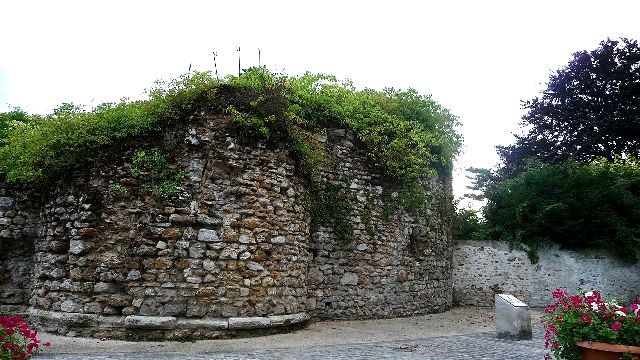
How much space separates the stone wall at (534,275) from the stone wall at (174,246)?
7732 millimetres

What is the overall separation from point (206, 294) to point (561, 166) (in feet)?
42.3

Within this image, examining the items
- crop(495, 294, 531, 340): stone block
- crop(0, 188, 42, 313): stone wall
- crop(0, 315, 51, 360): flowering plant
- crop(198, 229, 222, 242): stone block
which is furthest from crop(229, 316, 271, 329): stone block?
crop(495, 294, 531, 340): stone block

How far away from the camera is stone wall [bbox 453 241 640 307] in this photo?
51.4 ft

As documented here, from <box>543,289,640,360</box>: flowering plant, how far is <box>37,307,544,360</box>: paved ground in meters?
1.86

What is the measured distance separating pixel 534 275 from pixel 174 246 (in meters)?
11.8

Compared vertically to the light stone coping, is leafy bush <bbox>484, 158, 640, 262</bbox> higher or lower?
higher

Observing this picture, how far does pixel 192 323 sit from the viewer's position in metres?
7.94

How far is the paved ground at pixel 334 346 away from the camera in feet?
22.8

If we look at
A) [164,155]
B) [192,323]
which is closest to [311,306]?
[192,323]

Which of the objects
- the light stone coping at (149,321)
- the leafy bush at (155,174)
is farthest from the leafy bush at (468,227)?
the leafy bush at (155,174)

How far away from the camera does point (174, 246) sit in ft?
26.7

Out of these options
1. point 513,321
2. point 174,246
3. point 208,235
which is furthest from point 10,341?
point 513,321

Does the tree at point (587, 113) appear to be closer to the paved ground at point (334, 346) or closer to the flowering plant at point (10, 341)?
the paved ground at point (334, 346)

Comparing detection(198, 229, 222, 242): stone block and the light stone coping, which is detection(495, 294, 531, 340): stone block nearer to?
the light stone coping
